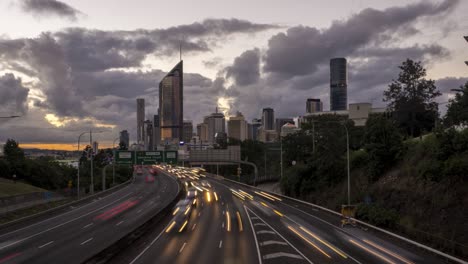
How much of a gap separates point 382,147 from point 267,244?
28855 mm

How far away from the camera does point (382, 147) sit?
52.0 metres

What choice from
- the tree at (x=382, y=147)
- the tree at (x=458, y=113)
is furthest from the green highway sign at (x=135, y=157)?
the tree at (x=458, y=113)

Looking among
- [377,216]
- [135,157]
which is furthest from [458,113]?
[135,157]

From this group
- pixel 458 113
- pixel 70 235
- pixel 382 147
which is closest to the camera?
pixel 70 235

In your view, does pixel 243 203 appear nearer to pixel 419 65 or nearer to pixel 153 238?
pixel 153 238

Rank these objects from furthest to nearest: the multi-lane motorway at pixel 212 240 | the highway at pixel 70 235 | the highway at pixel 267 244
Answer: the highway at pixel 70 235, the multi-lane motorway at pixel 212 240, the highway at pixel 267 244

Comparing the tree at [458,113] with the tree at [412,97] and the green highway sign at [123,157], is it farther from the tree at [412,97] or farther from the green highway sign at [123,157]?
the green highway sign at [123,157]

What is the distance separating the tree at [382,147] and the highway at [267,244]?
436 inches

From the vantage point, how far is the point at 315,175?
66625mm

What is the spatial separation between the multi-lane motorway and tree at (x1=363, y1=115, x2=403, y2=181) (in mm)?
9717

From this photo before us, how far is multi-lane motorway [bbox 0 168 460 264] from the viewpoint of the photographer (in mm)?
24938

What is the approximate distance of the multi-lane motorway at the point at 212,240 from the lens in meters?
24.9

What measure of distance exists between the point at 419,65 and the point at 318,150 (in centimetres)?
2272

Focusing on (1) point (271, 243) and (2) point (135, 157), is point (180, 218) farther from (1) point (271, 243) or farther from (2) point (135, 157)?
(2) point (135, 157)
